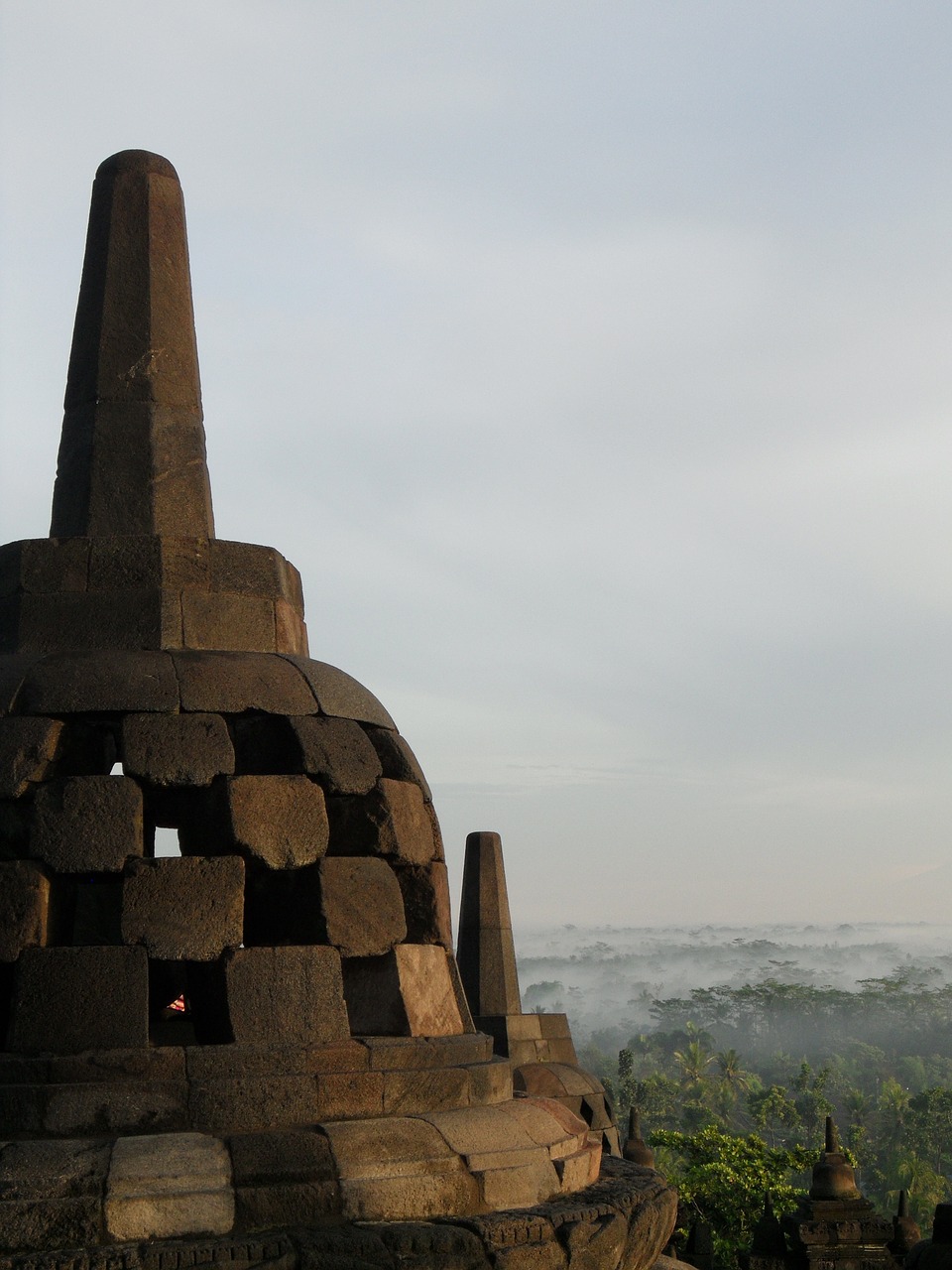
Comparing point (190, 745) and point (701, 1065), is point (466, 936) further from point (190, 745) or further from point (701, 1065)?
point (701, 1065)

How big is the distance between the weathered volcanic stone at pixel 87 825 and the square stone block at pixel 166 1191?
3.50 feet

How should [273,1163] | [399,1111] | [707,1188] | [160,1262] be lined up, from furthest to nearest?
1. [707,1188]
2. [399,1111]
3. [273,1163]
4. [160,1262]

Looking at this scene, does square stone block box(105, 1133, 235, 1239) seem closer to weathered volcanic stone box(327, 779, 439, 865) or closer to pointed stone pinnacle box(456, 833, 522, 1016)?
weathered volcanic stone box(327, 779, 439, 865)

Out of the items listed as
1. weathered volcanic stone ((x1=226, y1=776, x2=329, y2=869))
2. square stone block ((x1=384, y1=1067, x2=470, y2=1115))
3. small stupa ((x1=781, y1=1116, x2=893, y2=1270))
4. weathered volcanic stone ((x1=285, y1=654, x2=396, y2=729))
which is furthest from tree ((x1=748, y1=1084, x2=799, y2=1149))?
weathered volcanic stone ((x1=226, y1=776, x2=329, y2=869))

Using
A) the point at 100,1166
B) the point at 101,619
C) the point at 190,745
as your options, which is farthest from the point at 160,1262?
the point at 101,619

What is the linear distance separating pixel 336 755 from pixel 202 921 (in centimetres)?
96

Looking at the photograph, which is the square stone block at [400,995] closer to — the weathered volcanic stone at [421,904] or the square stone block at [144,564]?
the weathered volcanic stone at [421,904]

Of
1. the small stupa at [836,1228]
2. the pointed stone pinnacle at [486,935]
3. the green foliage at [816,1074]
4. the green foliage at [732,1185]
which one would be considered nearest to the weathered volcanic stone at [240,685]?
the pointed stone pinnacle at [486,935]

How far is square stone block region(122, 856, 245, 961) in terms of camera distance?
5227 mm

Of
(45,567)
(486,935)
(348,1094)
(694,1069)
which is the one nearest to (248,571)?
(45,567)

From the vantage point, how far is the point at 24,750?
5512 millimetres

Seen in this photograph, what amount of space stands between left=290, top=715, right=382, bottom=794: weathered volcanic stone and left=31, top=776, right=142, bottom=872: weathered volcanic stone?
756 mm

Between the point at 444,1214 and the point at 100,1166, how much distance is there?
1.23 m

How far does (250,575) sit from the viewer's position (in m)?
6.39
